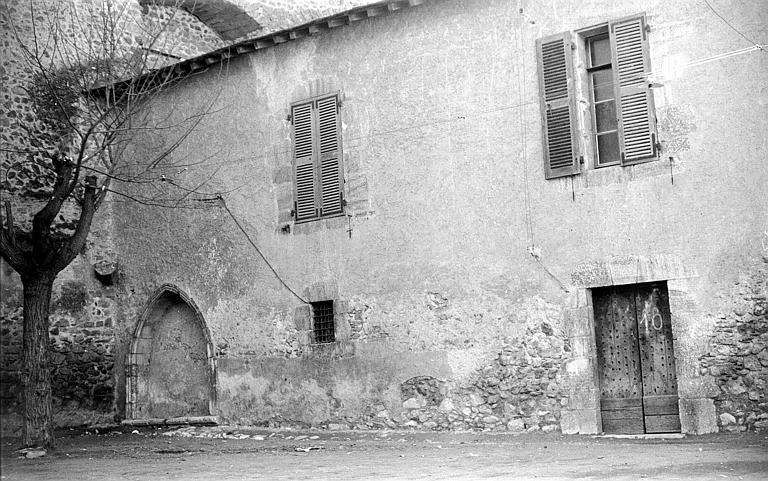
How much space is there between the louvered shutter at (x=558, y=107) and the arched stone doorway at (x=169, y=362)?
6261mm

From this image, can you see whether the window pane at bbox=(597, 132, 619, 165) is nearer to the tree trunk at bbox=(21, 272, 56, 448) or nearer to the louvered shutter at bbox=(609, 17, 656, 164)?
the louvered shutter at bbox=(609, 17, 656, 164)

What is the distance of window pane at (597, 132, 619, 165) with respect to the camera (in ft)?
36.2

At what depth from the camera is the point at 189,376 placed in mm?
14953

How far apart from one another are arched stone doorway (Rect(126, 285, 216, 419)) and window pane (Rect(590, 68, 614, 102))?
6940mm

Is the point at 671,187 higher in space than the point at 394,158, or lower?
lower

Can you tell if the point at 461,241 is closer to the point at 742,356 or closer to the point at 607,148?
the point at 607,148

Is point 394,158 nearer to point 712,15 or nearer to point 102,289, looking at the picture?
point 712,15

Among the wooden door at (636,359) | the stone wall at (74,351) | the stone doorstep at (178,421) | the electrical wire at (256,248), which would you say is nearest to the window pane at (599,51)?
the wooden door at (636,359)

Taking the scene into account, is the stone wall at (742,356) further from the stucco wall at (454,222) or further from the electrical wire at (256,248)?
the electrical wire at (256,248)

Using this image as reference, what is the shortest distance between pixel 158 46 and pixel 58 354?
5.50 metres

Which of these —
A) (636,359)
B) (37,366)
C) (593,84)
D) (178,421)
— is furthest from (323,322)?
(593,84)

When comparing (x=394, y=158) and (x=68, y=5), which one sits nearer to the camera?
(x=394, y=158)

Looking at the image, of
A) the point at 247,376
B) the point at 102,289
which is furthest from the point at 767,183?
the point at 102,289

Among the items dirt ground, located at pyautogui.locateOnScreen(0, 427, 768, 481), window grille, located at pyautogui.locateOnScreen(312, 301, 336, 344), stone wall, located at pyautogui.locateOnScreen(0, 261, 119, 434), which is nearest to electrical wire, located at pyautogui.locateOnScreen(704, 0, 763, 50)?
dirt ground, located at pyautogui.locateOnScreen(0, 427, 768, 481)
